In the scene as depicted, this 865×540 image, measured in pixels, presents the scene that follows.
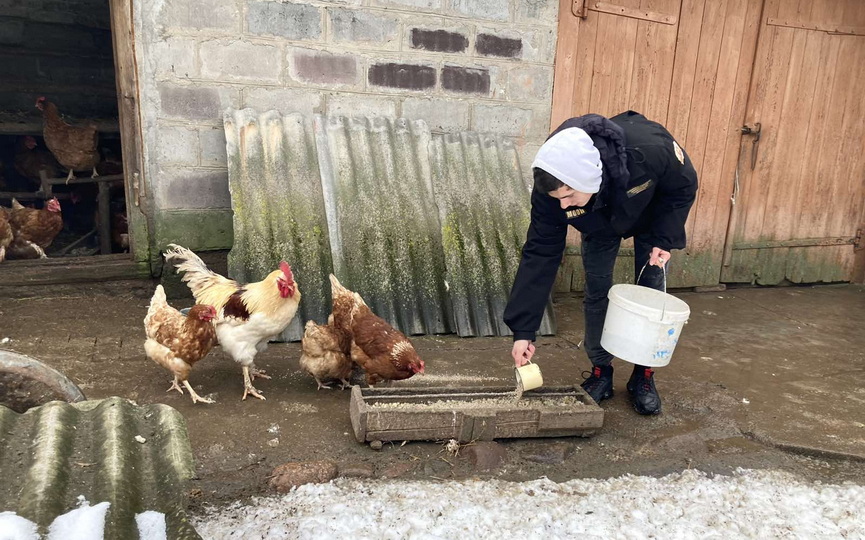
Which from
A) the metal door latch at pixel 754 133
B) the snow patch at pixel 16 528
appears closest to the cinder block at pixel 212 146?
the snow patch at pixel 16 528

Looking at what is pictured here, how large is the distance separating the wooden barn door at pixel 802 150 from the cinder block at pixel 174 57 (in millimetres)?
4982

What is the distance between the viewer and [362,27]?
4953 millimetres

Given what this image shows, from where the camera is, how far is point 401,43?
199 inches

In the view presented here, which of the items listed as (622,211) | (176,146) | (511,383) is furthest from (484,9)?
(511,383)

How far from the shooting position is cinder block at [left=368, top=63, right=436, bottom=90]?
5082mm

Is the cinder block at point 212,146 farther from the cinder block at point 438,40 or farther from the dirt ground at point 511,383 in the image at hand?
the cinder block at point 438,40

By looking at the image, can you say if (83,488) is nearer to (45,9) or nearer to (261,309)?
(261,309)

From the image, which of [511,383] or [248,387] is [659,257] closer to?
[511,383]

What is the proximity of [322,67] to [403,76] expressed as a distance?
646mm

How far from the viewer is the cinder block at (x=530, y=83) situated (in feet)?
17.8

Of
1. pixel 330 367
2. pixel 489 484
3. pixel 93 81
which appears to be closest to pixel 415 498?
pixel 489 484

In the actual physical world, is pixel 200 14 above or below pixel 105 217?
above

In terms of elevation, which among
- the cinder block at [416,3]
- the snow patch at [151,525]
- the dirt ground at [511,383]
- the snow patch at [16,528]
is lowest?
the dirt ground at [511,383]

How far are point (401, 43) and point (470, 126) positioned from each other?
0.88 m
